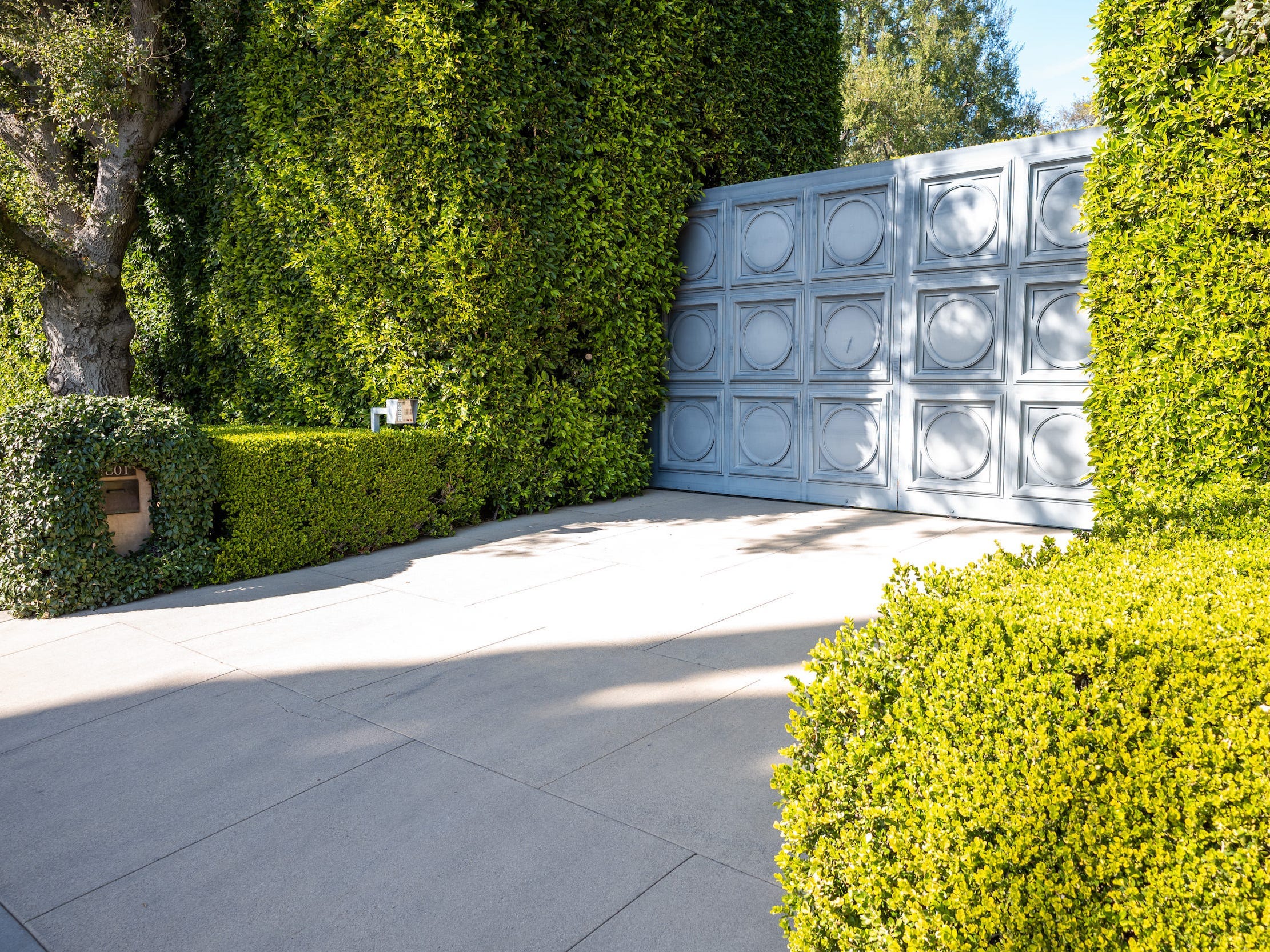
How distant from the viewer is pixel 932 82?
26.5m

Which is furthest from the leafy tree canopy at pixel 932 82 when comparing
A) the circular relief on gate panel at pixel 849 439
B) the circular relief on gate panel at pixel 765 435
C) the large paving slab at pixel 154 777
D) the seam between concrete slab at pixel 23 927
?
the seam between concrete slab at pixel 23 927

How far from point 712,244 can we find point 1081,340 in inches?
150

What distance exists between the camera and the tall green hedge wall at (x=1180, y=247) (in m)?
4.60

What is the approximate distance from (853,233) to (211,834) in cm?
716

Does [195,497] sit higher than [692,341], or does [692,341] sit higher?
[692,341]

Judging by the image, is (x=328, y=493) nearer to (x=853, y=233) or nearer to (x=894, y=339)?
(x=894, y=339)

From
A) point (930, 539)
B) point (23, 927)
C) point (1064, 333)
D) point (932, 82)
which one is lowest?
point (23, 927)

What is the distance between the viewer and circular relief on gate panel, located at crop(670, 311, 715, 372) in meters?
9.31

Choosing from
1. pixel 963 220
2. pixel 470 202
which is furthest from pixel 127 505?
pixel 963 220

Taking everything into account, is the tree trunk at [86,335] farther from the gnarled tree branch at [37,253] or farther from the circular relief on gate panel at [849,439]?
the circular relief on gate panel at [849,439]

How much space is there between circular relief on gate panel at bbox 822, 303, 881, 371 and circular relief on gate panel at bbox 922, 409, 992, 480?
914 millimetres

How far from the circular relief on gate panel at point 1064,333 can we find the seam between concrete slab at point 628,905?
18.9ft

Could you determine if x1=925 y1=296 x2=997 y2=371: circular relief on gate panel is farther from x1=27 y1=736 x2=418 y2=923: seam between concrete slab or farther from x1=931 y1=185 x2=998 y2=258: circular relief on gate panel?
x1=27 y1=736 x2=418 y2=923: seam between concrete slab

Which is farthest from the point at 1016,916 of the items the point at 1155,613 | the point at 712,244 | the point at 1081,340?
the point at 712,244
